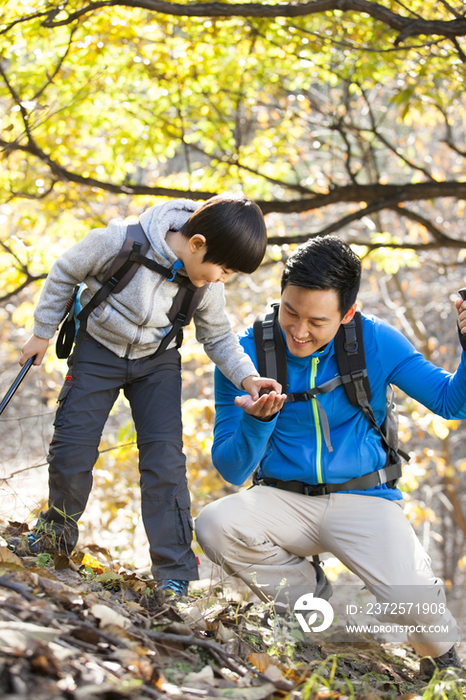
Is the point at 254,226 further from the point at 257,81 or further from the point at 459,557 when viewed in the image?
the point at 459,557

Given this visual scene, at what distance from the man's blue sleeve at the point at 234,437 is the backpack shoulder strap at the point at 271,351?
226 millimetres

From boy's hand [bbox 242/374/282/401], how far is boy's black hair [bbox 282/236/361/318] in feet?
1.50

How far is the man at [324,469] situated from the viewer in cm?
245

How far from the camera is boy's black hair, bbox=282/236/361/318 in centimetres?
246

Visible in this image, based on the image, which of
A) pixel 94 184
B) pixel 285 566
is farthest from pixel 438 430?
pixel 94 184

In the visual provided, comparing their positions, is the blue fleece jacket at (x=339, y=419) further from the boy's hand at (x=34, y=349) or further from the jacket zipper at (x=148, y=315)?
the boy's hand at (x=34, y=349)

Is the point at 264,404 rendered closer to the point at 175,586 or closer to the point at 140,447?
the point at 140,447

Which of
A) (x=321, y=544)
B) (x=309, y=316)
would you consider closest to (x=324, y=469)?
(x=321, y=544)

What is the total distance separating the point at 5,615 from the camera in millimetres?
1308

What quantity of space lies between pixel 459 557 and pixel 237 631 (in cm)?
674

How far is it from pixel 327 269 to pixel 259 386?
60 centimetres

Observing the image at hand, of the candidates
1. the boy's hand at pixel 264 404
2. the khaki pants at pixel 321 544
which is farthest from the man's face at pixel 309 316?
the khaki pants at pixel 321 544

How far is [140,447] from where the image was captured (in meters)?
2.59

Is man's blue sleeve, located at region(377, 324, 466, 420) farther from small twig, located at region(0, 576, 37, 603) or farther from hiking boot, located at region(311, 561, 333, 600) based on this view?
small twig, located at region(0, 576, 37, 603)
